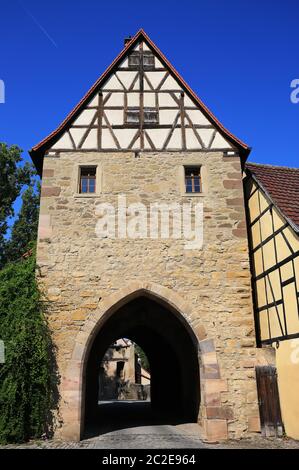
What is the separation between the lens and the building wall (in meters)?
8.42

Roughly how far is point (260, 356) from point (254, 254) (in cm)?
236

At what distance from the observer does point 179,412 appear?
1260 cm

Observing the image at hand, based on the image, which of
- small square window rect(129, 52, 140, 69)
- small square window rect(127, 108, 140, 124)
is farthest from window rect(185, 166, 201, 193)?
small square window rect(129, 52, 140, 69)

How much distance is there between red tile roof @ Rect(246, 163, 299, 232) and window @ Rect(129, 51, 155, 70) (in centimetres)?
368

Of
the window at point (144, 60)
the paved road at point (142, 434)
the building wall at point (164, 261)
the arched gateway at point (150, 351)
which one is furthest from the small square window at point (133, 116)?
the paved road at point (142, 434)

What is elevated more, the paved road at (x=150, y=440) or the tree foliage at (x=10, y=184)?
the tree foliage at (x=10, y=184)

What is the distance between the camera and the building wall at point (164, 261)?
8422mm

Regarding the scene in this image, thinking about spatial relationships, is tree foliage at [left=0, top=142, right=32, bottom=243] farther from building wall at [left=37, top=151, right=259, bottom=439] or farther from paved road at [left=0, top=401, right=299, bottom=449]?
paved road at [left=0, top=401, right=299, bottom=449]

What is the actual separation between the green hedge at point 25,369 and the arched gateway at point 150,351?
1.34 feet

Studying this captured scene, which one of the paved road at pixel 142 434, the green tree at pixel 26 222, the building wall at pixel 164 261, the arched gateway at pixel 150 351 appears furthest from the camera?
the green tree at pixel 26 222

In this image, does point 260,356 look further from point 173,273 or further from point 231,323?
point 173,273

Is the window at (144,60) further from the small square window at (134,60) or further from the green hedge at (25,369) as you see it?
the green hedge at (25,369)

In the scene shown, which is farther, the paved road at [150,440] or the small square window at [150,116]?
the small square window at [150,116]
